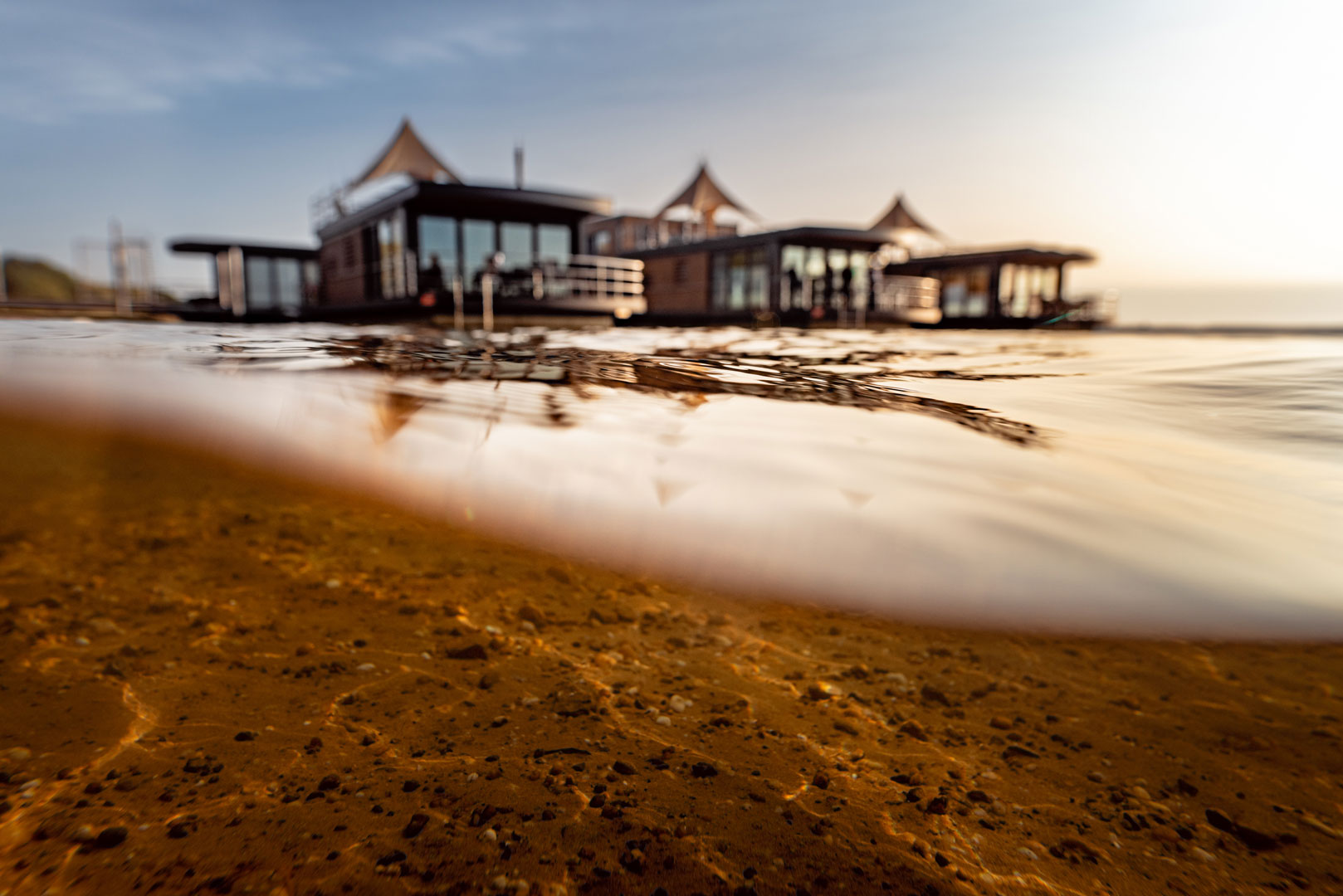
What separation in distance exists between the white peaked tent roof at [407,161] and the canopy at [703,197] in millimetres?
12595

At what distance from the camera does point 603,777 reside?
4156mm

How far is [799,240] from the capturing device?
22.6m

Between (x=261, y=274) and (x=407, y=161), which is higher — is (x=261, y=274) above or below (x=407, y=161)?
below

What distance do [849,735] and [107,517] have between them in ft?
48.5

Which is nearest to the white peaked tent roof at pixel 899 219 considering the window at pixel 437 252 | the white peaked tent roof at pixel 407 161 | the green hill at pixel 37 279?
the white peaked tent roof at pixel 407 161

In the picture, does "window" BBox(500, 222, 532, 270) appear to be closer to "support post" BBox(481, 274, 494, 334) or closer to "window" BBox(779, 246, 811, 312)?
"support post" BBox(481, 274, 494, 334)

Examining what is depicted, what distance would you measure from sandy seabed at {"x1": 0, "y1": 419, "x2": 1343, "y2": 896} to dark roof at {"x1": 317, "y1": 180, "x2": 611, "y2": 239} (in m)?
9.50

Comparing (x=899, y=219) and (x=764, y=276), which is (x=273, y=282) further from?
(x=899, y=219)

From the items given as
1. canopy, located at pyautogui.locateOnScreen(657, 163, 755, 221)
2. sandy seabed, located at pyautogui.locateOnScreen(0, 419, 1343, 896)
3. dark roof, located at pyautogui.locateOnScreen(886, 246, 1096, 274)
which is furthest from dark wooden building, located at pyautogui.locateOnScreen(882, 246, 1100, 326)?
sandy seabed, located at pyautogui.locateOnScreen(0, 419, 1343, 896)

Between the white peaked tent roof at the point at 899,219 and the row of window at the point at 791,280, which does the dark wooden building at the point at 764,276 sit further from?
the white peaked tent roof at the point at 899,219

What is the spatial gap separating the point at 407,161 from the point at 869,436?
30.0 meters

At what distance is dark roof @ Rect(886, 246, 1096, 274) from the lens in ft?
82.9

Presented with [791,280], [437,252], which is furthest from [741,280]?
[437,252]

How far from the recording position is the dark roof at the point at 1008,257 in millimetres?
25281
